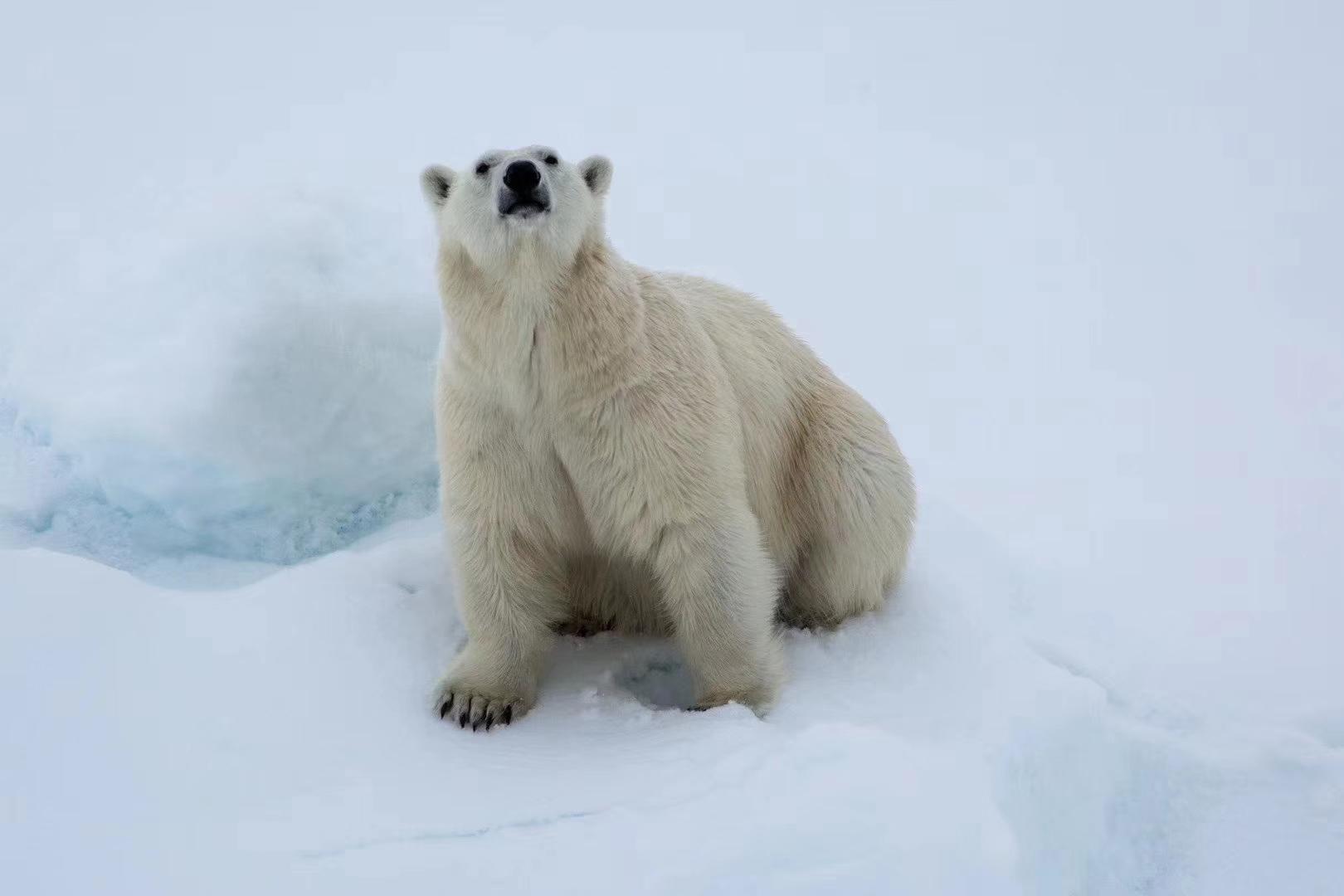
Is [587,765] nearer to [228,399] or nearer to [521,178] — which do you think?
[521,178]

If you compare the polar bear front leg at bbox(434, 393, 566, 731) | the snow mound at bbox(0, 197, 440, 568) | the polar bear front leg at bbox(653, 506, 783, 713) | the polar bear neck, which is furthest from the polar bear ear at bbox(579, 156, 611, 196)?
the snow mound at bbox(0, 197, 440, 568)

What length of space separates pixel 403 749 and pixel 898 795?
52.5 inches

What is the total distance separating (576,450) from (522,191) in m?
0.77

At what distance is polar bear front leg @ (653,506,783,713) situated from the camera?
3438 millimetres

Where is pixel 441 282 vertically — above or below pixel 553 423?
above

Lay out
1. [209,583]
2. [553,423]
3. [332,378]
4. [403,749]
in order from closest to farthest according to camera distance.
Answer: [403,749] < [553,423] < [209,583] < [332,378]

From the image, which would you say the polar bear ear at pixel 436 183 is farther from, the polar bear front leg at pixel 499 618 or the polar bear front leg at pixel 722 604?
the polar bear front leg at pixel 722 604

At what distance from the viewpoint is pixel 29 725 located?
8.71ft

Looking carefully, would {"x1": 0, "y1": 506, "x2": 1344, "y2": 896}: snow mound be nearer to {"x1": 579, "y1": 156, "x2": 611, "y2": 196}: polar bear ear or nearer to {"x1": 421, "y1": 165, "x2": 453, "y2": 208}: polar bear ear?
{"x1": 421, "y1": 165, "x2": 453, "y2": 208}: polar bear ear

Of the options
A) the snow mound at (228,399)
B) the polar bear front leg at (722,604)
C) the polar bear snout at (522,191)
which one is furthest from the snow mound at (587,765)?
the polar bear snout at (522,191)

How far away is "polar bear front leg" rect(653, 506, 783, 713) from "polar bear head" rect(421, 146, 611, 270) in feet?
3.02

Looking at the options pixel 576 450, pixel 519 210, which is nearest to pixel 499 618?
pixel 576 450

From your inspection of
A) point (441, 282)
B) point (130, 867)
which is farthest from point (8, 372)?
point (130, 867)

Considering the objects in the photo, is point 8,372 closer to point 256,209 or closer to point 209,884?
point 256,209
